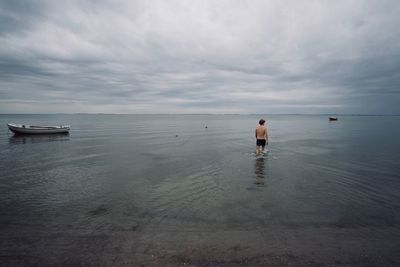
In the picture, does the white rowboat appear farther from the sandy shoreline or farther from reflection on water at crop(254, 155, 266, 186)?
the sandy shoreline

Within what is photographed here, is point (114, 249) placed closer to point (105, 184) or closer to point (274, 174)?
point (105, 184)

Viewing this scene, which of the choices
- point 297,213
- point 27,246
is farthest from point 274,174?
point 27,246

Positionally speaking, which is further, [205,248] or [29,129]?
[29,129]

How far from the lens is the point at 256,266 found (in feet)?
17.2

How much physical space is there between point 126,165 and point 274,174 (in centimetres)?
998

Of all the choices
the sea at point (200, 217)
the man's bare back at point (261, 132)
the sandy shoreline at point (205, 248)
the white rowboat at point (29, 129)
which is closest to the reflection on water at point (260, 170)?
the sea at point (200, 217)

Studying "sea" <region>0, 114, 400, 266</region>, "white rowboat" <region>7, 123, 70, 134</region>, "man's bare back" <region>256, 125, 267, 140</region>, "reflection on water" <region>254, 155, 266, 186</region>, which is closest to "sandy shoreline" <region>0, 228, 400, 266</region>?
"sea" <region>0, 114, 400, 266</region>

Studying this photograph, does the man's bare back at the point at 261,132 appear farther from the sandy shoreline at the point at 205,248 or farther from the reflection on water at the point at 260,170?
the sandy shoreline at the point at 205,248

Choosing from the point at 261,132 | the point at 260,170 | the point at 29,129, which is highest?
the point at 261,132

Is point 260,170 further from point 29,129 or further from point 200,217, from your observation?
point 29,129

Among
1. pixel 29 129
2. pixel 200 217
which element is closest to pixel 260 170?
pixel 200 217

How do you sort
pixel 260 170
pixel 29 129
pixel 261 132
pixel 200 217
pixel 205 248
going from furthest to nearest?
pixel 29 129 → pixel 261 132 → pixel 260 170 → pixel 200 217 → pixel 205 248

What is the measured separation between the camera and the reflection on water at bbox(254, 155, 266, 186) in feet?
39.3

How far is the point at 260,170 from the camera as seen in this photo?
14391 millimetres
